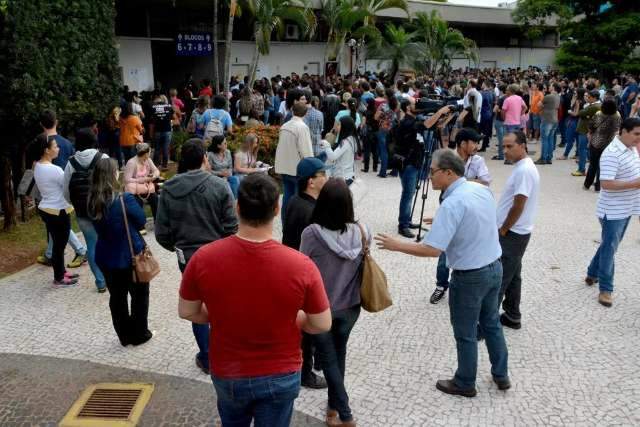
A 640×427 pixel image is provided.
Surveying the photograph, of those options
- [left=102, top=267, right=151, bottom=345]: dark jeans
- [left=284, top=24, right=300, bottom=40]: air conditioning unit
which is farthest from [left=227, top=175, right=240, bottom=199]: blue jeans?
[left=284, top=24, right=300, bottom=40]: air conditioning unit

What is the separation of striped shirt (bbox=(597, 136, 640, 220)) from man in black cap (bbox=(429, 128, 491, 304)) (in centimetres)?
112

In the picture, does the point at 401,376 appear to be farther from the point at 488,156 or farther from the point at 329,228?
the point at 488,156

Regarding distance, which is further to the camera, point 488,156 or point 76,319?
point 488,156

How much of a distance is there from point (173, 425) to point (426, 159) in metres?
4.84

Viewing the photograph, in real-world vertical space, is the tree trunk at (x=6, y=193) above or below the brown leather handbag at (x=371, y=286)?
below

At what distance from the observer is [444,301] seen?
5980 mm

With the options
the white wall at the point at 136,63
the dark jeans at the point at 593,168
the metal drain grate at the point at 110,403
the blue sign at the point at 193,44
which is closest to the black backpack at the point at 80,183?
the metal drain grate at the point at 110,403

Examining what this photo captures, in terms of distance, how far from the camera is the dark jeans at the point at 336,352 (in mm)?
3619

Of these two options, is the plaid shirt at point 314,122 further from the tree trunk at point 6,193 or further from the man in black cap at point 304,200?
the man in black cap at point 304,200

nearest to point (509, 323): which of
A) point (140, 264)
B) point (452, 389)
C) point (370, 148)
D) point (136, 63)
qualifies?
point (452, 389)

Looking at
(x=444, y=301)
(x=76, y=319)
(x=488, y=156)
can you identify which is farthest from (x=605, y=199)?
(x=488, y=156)

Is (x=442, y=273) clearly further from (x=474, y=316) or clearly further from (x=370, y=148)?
(x=370, y=148)

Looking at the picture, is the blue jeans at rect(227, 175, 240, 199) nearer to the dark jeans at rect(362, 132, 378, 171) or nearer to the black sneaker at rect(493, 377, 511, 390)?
the black sneaker at rect(493, 377, 511, 390)

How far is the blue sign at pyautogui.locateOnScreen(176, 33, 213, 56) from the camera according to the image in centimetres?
2002
